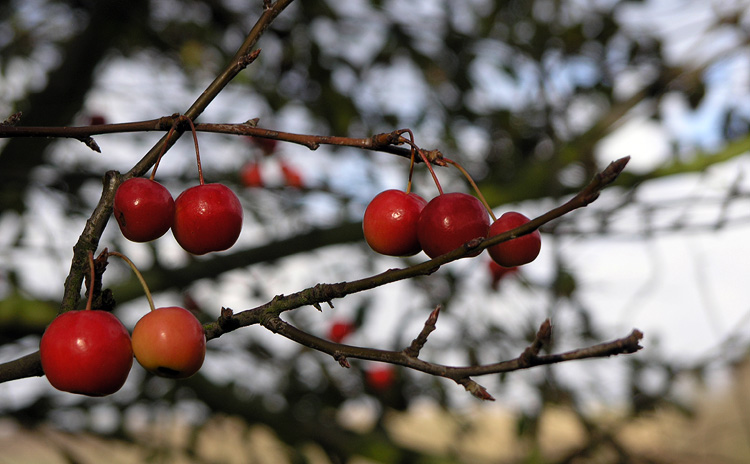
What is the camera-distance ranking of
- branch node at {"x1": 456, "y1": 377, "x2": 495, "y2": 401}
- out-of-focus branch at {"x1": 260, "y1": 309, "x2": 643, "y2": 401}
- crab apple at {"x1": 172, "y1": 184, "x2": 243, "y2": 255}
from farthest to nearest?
crab apple at {"x1": 172, "y1": 184, "x2": 243, "y2": 255} < branch node at {"x1": 456, "y1": 377, "x2": 495, "y2": 401} < out-of-focus branch at {"x1": 260, "y1": 309, "x2": 643, "y2": 401}

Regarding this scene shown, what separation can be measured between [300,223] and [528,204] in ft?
3.76

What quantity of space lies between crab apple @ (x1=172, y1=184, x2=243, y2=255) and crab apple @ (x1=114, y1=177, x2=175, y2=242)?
3 cm

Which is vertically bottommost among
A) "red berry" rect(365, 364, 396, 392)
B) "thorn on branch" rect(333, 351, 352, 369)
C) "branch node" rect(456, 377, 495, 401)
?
"branch node" rect(456, 377, 495, 401)

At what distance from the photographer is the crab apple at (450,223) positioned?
3.05 ft

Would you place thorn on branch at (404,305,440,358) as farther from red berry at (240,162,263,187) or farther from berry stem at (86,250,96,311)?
red berry at (240,162,263,187)

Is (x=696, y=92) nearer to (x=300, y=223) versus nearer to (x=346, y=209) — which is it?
(x=346, y=209)

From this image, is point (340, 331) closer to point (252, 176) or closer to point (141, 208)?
point (252, 176)

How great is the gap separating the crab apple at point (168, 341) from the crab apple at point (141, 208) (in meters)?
0.14

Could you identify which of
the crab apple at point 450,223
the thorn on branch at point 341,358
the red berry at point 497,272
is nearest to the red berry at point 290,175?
the red berry at point 497,272

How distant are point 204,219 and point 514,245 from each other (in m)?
0.46

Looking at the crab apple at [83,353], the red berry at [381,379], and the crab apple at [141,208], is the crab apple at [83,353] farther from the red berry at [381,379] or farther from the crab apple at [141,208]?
the red berry at [381,379]

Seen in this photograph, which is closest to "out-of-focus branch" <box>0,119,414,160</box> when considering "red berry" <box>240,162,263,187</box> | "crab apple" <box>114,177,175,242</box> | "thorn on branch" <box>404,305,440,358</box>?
"crab apple" <box>114,177,175,242</box>

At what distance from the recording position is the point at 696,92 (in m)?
3.04

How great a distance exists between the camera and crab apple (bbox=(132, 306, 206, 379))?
0.87 metres
